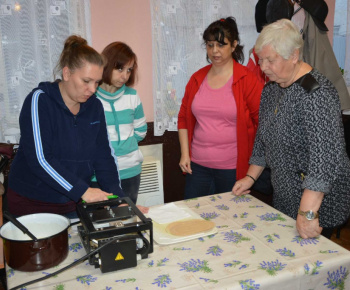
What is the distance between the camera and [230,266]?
117 centimetres

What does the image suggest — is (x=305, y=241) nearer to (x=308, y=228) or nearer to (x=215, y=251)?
(x=308, y=228)

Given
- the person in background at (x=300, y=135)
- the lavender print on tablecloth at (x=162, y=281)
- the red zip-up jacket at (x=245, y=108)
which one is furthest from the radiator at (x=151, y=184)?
the lavender print on tablecloth at (x=162, y=281)

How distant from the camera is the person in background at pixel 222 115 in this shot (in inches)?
84.7

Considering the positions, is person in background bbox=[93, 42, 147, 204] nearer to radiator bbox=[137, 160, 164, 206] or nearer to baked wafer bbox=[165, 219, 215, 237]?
radiator bbox=[137, 160, 164, 206]

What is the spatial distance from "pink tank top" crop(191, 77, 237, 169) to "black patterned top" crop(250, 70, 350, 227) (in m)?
0.43

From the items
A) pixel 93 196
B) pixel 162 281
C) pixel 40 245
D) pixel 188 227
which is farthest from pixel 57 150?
pixel 162 281

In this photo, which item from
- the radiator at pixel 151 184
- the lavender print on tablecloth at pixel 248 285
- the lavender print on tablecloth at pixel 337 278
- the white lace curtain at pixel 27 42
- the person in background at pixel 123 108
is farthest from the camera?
the radiator at pixel 151 184

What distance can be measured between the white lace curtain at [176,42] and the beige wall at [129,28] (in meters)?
0.10

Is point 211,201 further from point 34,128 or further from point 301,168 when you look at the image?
point 34,128

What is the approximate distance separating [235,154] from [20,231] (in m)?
1.30

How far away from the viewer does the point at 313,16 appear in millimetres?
2592

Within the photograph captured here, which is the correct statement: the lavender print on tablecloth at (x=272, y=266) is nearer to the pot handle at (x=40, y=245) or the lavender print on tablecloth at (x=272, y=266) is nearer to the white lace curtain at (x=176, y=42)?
the pot handle at (x=40, y=245)

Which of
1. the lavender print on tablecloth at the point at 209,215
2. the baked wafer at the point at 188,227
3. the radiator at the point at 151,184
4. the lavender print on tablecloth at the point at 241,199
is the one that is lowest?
the radiator at the point at 151,184

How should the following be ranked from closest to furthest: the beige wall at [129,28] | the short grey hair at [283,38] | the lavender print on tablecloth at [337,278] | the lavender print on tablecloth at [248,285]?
the lavender print on tablecloth at [248,285] < the lavender print on tablecloth at [337,278] < the short grey hair at [283,38] < the beige wall at [129,28]
